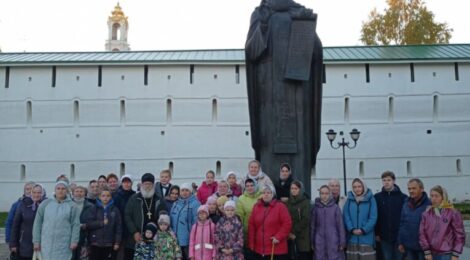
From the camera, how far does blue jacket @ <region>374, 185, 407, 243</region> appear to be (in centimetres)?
621

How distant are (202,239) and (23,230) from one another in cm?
243

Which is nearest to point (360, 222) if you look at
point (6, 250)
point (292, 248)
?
point (292, 248)

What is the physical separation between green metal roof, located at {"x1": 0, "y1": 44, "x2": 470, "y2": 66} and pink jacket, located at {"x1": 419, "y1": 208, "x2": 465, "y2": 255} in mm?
24508

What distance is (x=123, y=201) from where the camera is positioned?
6.79 metres

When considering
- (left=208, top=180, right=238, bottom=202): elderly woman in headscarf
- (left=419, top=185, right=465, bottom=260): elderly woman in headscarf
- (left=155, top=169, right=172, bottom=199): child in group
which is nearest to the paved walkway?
(left=419, top=185, right=465, bottom=260): elderly woman in headscarf

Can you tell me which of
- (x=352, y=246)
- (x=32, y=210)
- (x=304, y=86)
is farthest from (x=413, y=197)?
(x=32, y=210)

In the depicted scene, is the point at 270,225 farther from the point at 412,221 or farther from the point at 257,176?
the point at 412,221

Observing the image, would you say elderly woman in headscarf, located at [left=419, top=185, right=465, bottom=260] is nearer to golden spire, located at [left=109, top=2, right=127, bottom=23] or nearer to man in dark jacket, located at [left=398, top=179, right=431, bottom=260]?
man in dark jacket, located at [left=398, top=179, right=431, bottom=260]

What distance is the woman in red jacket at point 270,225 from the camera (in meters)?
5.50

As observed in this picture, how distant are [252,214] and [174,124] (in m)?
24.9

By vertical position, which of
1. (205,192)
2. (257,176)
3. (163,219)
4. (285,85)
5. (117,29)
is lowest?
(163,219)

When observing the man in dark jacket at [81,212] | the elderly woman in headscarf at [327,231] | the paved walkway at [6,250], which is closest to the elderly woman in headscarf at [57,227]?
the man in dark jacket at [81,212]

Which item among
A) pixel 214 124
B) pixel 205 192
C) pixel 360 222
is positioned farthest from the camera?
pixel 214 124

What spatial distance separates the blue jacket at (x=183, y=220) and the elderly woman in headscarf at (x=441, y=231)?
8.68 feet
